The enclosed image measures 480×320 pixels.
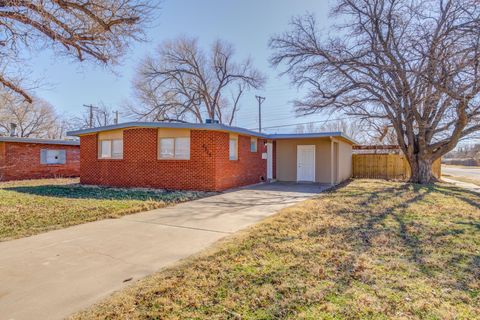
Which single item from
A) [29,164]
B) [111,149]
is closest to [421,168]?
[111,149]

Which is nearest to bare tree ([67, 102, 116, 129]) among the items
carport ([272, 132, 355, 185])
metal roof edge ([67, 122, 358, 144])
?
metal roof edge ([67, 122, 358, 144])

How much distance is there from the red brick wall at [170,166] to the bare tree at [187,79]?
45.4 feet

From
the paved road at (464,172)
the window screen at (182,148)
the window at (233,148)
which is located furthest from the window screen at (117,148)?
the paved road at (464,172)

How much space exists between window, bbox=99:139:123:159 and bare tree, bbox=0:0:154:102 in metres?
4.92

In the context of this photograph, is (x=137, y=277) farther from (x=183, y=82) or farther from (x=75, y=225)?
(x=183, y=82)

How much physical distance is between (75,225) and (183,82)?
23437 mm

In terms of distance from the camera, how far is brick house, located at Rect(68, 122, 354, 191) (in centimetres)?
1042

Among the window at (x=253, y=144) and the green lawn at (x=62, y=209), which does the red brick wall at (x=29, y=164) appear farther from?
the window at (x=253, y=144)

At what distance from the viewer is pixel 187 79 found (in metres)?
27.5

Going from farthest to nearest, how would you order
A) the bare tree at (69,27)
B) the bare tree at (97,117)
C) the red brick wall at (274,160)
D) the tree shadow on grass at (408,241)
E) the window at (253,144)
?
the bare tree at (97,117) → the red brick wall at (274,160) → the window at (253,144) → the bare tree at (69,27) → the tree shadow on grass at (408,241)

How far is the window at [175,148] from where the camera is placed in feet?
34.7

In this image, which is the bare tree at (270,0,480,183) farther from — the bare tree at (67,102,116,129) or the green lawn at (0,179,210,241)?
the bare tree at (67,102,116,129)

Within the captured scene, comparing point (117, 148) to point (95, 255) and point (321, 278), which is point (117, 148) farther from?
point (321, 278)

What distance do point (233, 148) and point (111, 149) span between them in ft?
17.5
